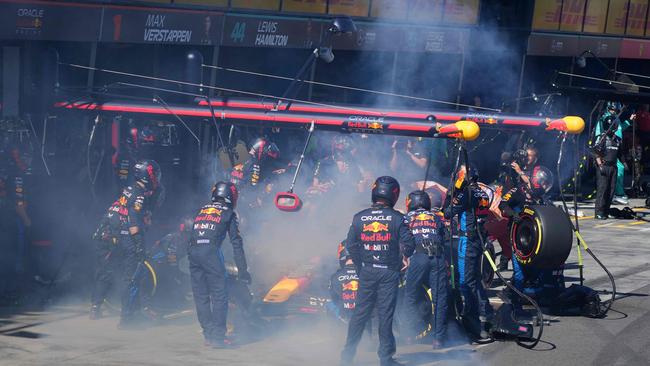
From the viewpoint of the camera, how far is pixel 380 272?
9.51 metres

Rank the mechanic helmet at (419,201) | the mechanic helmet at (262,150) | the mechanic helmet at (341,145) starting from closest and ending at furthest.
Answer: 1. the mechanic helmet at (419,201)
2. the mechanic helmet at (262,150)
3. the mechanic helmet at (341,145)

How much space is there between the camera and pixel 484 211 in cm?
1171

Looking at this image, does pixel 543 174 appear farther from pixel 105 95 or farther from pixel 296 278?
pixel 105 95

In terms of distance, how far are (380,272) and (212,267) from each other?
1932mm

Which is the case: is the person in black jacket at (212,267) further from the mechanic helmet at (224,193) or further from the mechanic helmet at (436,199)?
the mechanic helmet at (436,199)

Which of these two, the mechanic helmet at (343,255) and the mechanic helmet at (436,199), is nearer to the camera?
the mechanic helmet at (343,255)

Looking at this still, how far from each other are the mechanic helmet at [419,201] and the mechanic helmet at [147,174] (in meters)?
3.15

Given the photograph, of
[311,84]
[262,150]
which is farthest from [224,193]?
[311,84]

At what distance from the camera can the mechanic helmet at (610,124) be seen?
758 inches

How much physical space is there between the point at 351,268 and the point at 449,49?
12.1m

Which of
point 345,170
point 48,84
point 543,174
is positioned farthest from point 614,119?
point 48,84

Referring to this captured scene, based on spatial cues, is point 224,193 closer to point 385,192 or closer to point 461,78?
point 385,192

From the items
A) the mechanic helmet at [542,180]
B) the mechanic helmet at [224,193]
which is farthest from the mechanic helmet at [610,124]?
the mechanic helmet at [224,193]

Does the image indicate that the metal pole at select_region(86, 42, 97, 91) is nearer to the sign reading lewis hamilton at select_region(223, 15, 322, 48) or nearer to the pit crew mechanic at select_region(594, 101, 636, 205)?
the sign reading lewis hamilton at select_region(223, 15, 322, 48)
